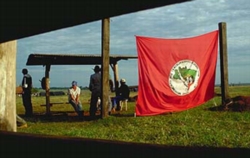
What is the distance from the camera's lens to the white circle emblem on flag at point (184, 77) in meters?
10.2

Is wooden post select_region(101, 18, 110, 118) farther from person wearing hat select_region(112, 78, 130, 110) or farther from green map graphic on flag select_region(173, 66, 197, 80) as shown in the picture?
person wearing hat select_region(112, 78, 130, 110)

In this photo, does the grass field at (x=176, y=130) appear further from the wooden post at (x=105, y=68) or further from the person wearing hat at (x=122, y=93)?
the person wearing hat at (x=122, y=93)

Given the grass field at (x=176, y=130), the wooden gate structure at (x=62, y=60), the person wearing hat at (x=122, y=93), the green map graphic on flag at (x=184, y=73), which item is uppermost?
the wooden gate structure at (x=62, y=60)

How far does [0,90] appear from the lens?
2.30 metres

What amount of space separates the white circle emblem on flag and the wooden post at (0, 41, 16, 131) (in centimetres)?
791

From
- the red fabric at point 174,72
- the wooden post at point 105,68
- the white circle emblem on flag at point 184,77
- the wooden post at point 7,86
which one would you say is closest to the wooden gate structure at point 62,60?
the wooden post at point 105,68

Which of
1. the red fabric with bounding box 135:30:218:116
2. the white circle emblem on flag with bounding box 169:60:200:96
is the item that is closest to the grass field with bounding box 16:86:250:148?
the red fabric with bounding box 135:30:218:116

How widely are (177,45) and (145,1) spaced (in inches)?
384

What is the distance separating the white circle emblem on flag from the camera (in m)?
10.2

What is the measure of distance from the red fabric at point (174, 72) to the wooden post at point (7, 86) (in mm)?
7117

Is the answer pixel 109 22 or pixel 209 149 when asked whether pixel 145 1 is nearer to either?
pixel 209 149

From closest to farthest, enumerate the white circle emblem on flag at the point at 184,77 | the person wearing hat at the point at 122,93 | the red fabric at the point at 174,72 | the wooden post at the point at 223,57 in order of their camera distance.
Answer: the red fabric at the point at 174,72 → the white circle emblem on flag at the point at 184,77 → the wooden post at the point at 223,57 → the person wearing hat at the point at 122,93

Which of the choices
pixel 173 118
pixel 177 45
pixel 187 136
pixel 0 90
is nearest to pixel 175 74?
pixel 177 45

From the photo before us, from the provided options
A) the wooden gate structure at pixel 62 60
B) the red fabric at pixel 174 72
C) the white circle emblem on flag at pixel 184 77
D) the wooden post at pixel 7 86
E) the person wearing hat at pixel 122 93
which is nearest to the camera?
the wooden post at pixel 7 86
